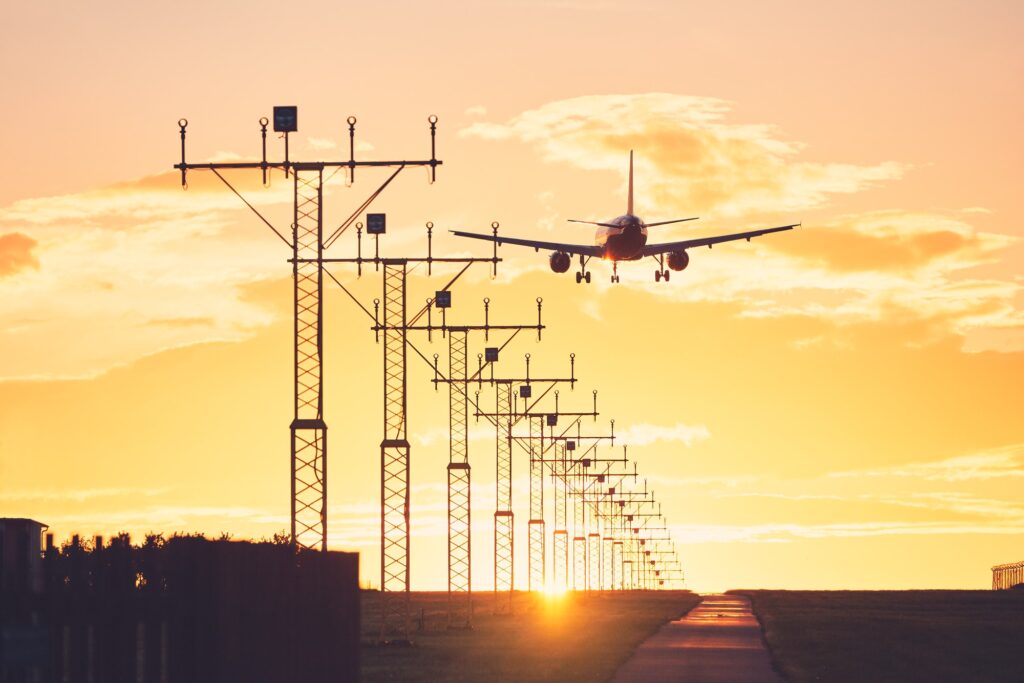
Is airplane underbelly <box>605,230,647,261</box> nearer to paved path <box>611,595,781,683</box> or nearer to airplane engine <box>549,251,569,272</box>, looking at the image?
airplane engine <box>549,251,569,272</box>

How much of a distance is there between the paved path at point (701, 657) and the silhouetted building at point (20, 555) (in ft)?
81.5

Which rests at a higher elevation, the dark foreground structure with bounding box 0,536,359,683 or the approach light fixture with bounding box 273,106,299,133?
the approach light fixture with bounding box 273,106,299,133

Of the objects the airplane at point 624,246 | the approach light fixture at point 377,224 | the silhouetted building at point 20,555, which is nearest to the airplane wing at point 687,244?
the airplane at point 624,246

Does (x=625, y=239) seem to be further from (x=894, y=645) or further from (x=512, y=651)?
(x=512, y=651)

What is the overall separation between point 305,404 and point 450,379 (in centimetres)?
3963

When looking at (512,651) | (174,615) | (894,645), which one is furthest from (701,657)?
(174,615)

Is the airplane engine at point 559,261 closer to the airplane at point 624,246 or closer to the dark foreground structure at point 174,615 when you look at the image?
the airplane at point 624,246

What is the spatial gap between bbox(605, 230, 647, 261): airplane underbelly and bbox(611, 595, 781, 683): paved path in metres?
18.8

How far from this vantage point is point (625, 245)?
9675 cm

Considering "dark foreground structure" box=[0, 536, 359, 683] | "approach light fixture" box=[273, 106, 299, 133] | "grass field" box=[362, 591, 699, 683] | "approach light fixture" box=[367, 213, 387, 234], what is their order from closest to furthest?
"dark foreground structure" box=[0, 536, 359, 683] < "approach light fixture" box=[273, 106, 299, 133] < "grass field" box=[362, 591, 699, 683] < "approach light fixture" box=[367, 213, 387, 234]

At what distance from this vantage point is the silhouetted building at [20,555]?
2788cm

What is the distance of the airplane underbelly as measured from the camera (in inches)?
3809

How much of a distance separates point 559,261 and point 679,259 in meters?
6.24

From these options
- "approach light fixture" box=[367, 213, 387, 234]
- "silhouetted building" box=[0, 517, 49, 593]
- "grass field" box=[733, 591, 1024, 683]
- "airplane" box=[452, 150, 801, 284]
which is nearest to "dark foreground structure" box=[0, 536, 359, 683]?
"silhouetted building" box=[0, 517, 49, 593]
